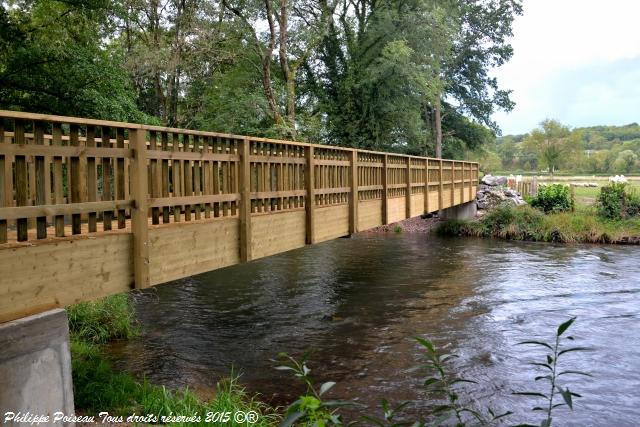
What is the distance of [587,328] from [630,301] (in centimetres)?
246

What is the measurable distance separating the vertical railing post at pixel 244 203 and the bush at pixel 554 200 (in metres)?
18.9

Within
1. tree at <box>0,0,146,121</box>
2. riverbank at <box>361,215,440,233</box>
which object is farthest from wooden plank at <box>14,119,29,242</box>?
riverbank at <box>361,215,440,233</box>

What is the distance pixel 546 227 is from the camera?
20656 mm

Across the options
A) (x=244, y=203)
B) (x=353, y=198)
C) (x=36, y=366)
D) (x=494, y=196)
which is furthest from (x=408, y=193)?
(x=494, y=196)

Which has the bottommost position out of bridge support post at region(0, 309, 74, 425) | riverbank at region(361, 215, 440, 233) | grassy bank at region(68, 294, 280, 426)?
grassy bank at region(68, 294, 280, 426)

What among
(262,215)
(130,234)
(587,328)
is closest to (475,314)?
(587,328)

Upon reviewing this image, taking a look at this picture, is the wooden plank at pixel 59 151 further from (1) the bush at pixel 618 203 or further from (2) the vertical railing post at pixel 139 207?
(1) the bush at pixel 618 203

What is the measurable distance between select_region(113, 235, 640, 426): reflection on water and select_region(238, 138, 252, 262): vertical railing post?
4.82ft

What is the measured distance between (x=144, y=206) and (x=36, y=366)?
174 centimetres

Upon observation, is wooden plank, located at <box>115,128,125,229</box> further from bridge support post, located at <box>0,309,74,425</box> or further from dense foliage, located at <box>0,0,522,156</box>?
dense foliage, located at <box>0,0,522,156</box>

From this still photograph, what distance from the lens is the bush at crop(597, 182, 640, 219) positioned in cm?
2122

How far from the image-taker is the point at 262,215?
23.5ft

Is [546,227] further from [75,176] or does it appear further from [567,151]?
[567,151]

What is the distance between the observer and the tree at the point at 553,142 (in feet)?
154
